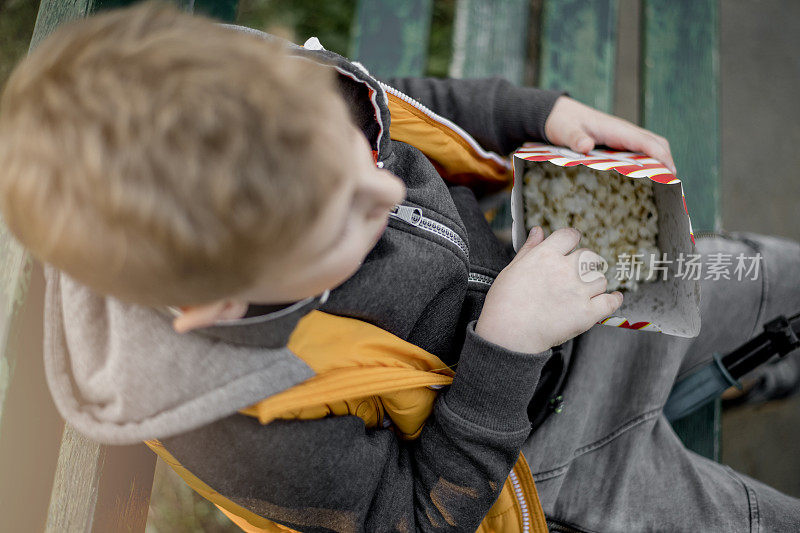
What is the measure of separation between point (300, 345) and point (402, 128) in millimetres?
406

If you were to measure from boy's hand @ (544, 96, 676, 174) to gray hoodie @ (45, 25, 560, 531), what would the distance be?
221mm

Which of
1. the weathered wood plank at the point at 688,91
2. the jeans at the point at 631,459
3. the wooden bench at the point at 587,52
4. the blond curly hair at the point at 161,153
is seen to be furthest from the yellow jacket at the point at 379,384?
the weathered wood plank at the point at 688,91

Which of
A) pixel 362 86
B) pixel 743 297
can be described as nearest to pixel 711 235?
pixel 743 297

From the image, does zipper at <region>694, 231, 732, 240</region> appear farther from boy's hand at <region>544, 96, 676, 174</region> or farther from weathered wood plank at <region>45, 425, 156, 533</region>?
weathered wood plank at <region>45, 425, 156, 533</region>

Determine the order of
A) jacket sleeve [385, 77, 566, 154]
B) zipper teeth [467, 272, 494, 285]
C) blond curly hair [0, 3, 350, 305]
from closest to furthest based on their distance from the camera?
1. blond curly hair [0, 3, 350, 305]
2. zipper teeth [467, 272, 494, 285]
3. jacket sleeve [385, 77, 566, 154]

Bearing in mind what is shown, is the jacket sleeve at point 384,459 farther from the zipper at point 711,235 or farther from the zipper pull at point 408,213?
the zipper at point 711,235

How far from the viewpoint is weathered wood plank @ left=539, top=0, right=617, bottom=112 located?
4.40ft

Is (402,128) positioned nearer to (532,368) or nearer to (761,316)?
(532,368)

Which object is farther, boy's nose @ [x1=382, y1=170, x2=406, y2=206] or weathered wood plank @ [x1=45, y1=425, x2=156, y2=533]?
weathered wood plank @ [x1=45, y1=425, x2=156, y2=533]

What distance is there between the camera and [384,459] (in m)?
0.78

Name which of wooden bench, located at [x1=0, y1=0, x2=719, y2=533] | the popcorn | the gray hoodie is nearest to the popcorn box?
the popcorn

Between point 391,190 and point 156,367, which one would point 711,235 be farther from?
point 156,367

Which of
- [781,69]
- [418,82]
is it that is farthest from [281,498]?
[781,69]

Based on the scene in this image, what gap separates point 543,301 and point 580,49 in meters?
0.81
